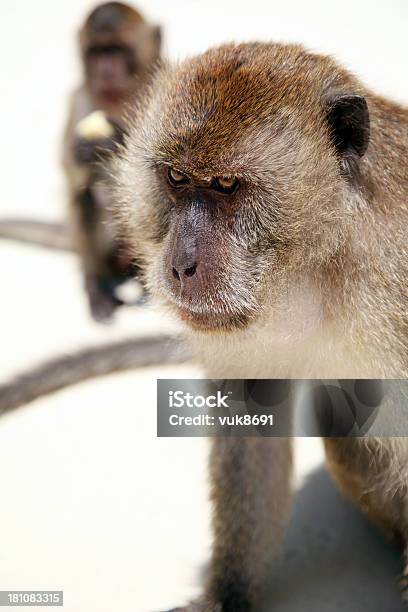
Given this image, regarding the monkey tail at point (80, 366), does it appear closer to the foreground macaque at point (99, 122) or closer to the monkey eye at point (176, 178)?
the foreground macaque at point (99, 122)

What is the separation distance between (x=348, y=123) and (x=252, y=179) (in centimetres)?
23

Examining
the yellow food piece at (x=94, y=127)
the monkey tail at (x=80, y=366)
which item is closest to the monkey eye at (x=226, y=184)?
the monkey tail at (x=80, y=366)

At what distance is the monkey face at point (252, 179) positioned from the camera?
1.74 m

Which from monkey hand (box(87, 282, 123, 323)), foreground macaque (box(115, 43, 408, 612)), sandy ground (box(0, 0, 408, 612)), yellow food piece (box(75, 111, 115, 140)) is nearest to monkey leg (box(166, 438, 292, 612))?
sandy ground (box(0, 0, 408, 612))

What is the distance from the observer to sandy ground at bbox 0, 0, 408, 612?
6.79 ft

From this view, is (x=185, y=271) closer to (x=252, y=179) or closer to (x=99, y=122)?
(x=252, y=179)

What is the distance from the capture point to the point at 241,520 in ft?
7.26

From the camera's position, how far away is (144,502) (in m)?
2.19

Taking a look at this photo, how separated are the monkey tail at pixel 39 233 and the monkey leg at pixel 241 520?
1.68 metres

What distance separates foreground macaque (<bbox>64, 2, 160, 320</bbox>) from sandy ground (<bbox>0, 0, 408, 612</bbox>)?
1.23ft

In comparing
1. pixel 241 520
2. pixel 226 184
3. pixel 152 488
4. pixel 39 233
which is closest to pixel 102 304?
pixel 39 233

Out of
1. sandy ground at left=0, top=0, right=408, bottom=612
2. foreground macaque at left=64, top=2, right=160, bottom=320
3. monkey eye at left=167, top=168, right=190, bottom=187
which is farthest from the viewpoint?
foreground macaque at left=64, top=2, right=160, bottom=320

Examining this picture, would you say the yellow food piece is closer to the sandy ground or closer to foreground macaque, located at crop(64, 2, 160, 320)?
foreground macaque, located at crop(64, 2, 160, 320)

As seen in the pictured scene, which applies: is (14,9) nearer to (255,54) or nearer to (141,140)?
(141,140)
